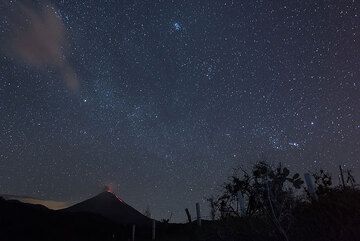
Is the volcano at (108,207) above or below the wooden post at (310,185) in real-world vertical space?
above

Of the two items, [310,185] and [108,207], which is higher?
[108,207]

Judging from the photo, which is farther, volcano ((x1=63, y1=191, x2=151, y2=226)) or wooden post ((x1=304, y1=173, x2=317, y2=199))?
volcano ((x1=63, y1=191, x2=151, y2=226))

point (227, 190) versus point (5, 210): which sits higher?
point (5, 210)

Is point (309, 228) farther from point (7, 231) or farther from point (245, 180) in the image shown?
point (7, 231)

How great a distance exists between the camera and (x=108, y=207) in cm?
7400

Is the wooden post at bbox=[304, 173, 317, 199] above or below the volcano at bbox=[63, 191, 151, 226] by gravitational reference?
below

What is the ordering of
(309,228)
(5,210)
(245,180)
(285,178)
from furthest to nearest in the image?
(5,210) → (245,180) → (285,178) → (309,228)

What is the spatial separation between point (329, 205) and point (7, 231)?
4433 centimetres

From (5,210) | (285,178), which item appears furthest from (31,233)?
(285,178)

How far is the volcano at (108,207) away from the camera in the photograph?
6794 centimetres

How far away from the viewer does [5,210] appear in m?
57.7

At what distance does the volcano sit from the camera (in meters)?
67.9

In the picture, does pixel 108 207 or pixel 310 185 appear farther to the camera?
pixel 108 207

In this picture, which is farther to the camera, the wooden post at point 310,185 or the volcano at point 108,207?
the volcano at point 108,207
